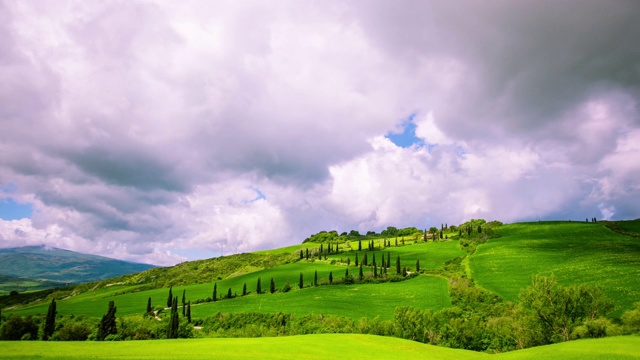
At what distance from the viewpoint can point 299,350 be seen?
46.6m

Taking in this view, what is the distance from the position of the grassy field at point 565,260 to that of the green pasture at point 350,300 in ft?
64.6

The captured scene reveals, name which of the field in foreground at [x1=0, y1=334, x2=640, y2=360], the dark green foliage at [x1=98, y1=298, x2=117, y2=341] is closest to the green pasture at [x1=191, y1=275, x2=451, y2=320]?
the dark green foliage at [x1=98, y1=298, x2=117, y2=341]

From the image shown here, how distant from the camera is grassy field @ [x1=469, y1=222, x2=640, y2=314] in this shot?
100250 mm

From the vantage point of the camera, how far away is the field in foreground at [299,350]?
1364 inches

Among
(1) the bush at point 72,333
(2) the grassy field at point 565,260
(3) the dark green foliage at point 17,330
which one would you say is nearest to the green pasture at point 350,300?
(2) the grassy field at point 565,260

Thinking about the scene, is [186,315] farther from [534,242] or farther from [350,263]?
[534,242]

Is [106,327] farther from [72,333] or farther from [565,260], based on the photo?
[565,260]

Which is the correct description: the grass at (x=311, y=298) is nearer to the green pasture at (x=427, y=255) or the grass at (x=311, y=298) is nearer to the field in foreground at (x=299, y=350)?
the green pasture at (x=427, y=255)

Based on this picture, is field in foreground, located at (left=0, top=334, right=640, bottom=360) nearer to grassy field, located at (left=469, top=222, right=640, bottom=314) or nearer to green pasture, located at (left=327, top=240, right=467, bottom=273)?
grassy field, located at (left=469, top=222, right=640, bottom=314)

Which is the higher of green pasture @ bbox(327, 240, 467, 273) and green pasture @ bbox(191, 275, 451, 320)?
green pasture @ bbox(327, 240, 467, 273)

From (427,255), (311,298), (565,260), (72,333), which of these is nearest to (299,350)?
(72,333)

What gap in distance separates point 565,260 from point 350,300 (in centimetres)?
8207

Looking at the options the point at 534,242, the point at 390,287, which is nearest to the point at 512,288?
the point at 390,287

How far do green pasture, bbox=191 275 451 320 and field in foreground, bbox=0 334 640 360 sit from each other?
5567cm
